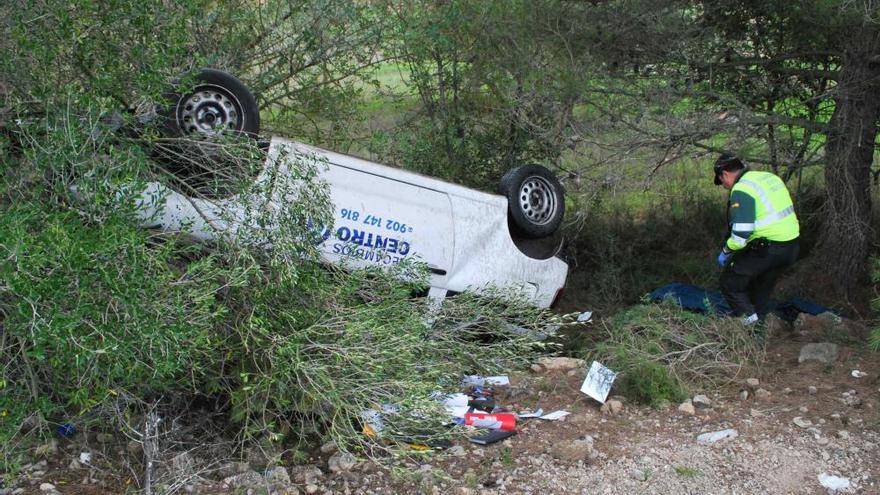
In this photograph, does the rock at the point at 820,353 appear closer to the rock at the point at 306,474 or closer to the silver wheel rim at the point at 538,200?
the silver wheel rim at the point at 538,200

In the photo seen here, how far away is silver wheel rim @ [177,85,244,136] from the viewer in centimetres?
630

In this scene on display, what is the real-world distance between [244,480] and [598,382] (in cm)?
246

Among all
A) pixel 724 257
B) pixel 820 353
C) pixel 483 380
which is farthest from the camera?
pixel 724 257

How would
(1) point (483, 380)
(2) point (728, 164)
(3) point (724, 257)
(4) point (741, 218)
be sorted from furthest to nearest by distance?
(3) point (724, 257), (2) point (728, 164), (4) point (741, 218), (1) point (483, 380)

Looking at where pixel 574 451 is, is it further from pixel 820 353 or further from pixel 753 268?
pixel 753 268

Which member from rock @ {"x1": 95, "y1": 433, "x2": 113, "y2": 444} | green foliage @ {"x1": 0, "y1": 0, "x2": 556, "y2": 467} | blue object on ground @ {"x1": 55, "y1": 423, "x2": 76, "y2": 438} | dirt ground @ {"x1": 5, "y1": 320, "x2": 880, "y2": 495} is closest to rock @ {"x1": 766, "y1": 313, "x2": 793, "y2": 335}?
dirt ground @ {"x1": 5, "y1": 320, "x2": 880, "y2": 495}

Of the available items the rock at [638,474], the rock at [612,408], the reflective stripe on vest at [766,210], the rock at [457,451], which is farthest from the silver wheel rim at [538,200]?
the rock at [638,474]

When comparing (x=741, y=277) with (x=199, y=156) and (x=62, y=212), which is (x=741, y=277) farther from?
(x=62, y=212)

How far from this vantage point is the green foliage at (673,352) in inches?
241

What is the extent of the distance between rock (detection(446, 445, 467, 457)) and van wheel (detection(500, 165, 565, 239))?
112 inches

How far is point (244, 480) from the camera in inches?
191

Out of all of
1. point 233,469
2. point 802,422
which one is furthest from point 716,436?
point 233,469

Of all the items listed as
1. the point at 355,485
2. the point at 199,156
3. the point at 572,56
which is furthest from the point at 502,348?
the point at 572,56

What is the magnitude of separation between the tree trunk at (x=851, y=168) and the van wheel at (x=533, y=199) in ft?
8.29
